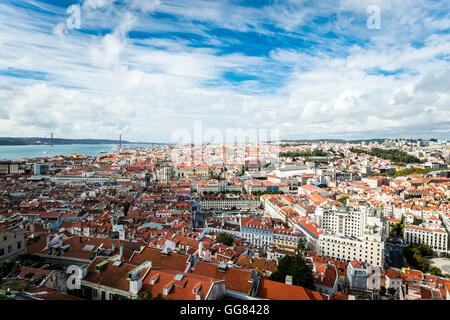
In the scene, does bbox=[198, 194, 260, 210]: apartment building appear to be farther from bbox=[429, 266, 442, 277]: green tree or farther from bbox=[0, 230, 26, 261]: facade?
bbox=[0, 230, 26, 261]: facade

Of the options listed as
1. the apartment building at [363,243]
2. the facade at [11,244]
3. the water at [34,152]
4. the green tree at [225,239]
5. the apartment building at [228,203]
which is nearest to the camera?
the facade at [11,244]

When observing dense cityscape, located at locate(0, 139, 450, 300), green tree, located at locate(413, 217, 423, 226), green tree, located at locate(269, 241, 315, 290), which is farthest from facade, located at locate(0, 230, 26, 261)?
green tree, located at locate(413, 217, 423, 226)

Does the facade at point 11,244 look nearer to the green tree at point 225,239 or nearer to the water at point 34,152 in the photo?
the green tree at point 225,239

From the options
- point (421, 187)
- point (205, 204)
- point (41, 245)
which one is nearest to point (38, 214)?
point (41, 245)

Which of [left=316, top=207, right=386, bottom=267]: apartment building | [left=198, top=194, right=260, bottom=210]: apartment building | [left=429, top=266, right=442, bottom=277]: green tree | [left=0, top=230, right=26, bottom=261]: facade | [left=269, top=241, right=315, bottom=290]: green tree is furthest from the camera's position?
[left=198, top=194, right=260, bottom=210]: apartment building

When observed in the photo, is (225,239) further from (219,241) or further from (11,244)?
(11,244)

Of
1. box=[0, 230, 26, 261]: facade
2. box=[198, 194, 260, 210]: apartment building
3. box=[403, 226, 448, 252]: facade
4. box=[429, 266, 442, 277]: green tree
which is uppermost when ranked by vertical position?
box=[0, 230, 26, 261]: facade

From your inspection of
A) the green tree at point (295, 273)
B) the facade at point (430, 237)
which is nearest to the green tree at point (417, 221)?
the facade at point (430, 237)
